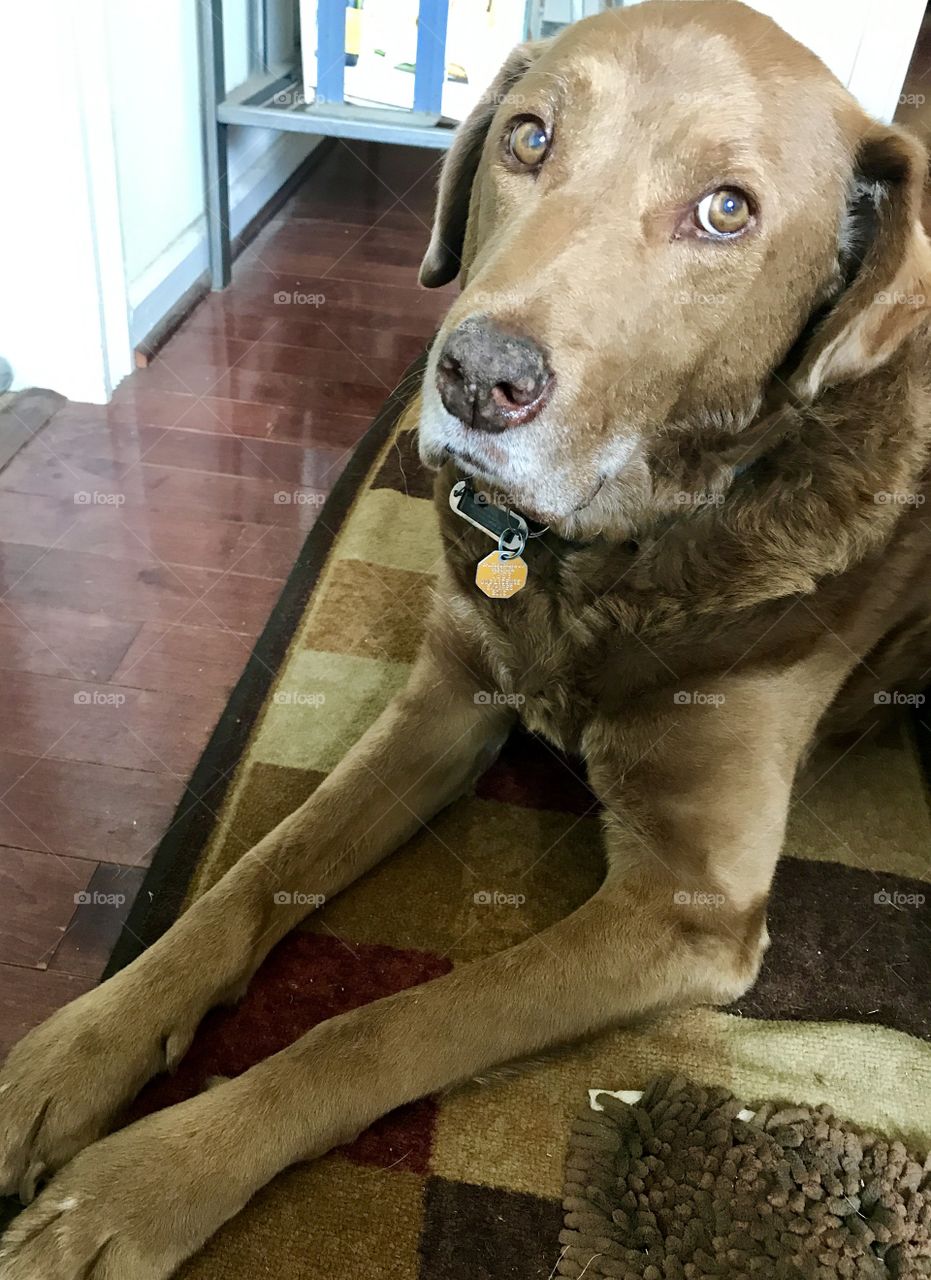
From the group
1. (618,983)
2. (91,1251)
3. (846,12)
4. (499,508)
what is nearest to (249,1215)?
(91,1251)

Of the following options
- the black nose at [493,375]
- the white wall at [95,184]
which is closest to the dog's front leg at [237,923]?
the black nose at [493,375]

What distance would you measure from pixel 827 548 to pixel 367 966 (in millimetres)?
828

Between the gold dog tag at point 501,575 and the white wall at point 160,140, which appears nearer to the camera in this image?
the gold dog tag at point 501,575

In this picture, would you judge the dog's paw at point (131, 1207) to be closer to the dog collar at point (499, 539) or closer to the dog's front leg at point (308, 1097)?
the dog's front leg at point (308, 1097)

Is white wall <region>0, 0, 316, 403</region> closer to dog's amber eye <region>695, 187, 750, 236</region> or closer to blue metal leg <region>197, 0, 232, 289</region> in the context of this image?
blue metal leg <region>197, 0, 232, 289</region>

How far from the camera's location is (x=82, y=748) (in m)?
1.67

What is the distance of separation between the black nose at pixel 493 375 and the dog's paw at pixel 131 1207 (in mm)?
822

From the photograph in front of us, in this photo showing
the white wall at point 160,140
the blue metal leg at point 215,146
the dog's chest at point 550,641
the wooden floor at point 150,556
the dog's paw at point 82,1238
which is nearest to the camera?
the dog's paw at point 82,1238

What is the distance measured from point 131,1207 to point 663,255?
1.15 meters

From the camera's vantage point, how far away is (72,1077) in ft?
3.74

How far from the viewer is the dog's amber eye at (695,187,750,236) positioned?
43.2 inches

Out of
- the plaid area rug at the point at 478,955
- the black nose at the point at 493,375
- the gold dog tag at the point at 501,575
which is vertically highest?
the black nose at the point at 493,375

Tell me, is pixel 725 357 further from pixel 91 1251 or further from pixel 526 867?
pixel 91 1251

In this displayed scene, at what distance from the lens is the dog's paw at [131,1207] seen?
1009 millimetres
